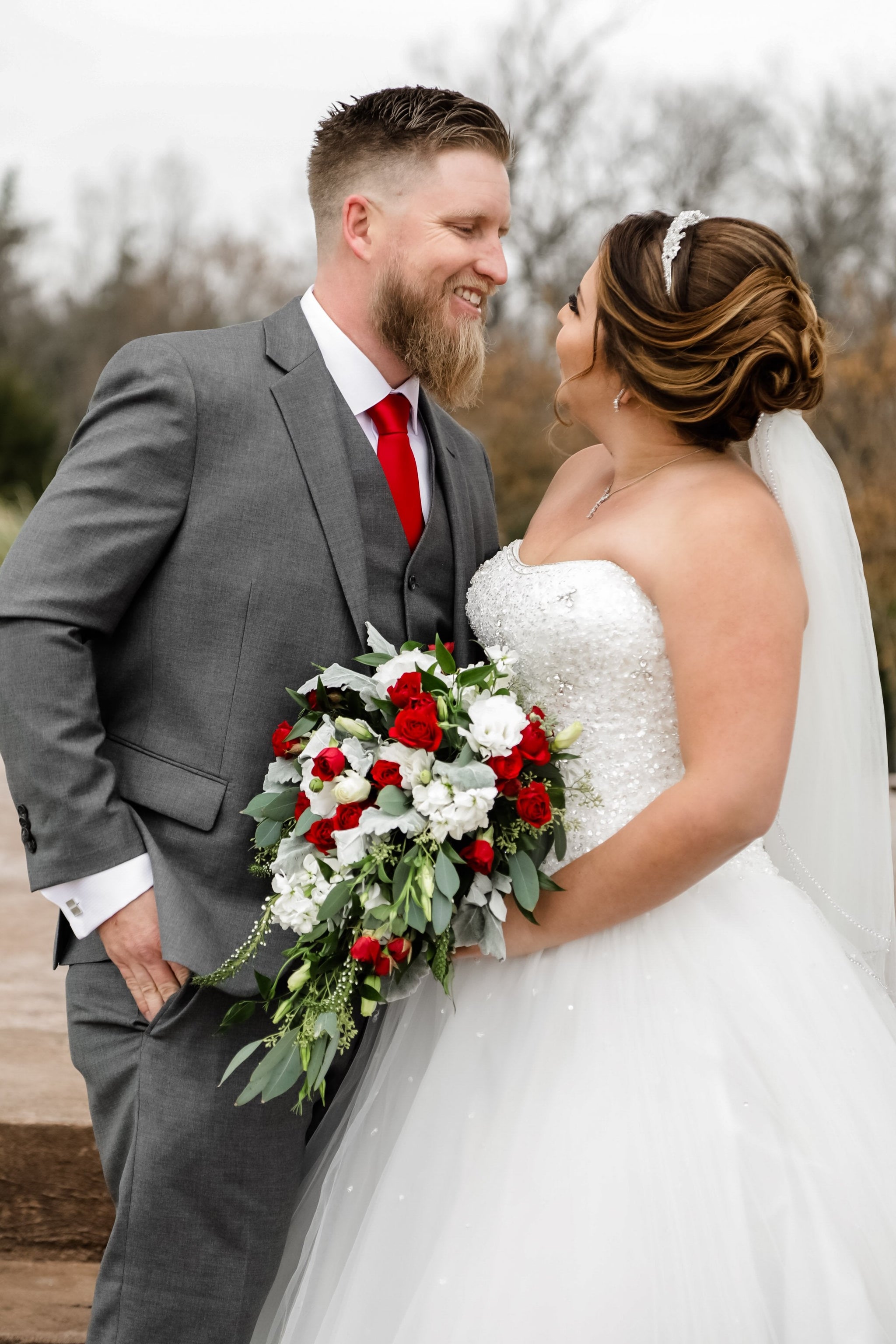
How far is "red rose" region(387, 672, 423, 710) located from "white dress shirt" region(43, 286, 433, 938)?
572 mm

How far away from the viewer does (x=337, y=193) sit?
2.60 meters

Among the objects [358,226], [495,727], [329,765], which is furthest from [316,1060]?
[358,226]

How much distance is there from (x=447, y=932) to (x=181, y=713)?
0.65m

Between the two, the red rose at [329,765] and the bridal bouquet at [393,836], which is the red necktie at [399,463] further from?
the red rose at [329,765]

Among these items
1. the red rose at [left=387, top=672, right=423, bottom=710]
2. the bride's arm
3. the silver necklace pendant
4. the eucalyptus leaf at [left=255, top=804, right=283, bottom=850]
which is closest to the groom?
the eucalyptus leaf at [left=255, top=804, right=283, bottom=850]

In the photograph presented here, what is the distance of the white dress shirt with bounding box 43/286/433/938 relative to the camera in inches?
82.5

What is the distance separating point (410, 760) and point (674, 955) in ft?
2.26

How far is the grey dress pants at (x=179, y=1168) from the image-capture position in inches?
83.9

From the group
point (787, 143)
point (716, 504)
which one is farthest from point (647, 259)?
point (787, 143)

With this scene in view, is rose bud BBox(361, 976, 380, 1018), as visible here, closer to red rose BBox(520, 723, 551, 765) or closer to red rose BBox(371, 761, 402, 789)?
red rose BBox(371, 761, 402, 789)

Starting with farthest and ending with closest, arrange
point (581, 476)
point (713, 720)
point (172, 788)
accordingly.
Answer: point (581, 476), point (172, 788), point (713, 720)

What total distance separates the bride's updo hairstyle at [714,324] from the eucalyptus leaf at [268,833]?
1112mm

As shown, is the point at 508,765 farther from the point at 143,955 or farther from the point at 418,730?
the point at 143,955

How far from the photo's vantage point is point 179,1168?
2143mm
